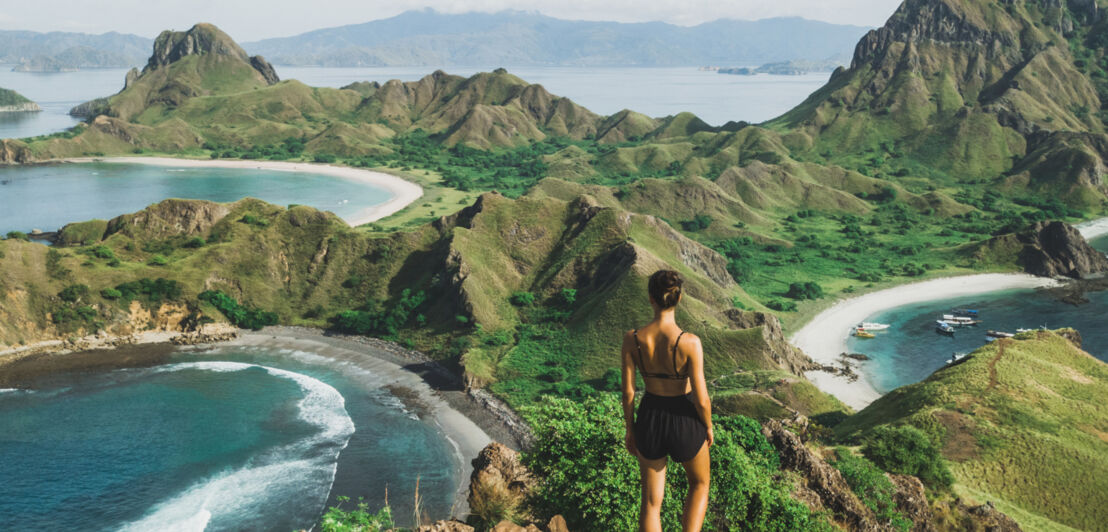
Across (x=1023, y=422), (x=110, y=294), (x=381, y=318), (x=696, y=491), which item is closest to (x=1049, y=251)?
(x=1023, y=422)

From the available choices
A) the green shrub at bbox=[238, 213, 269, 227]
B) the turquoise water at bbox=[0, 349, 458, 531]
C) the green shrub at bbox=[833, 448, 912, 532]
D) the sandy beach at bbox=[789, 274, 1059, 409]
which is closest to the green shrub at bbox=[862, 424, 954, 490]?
the green shrub at bbox=[833, 448, 912, 532]

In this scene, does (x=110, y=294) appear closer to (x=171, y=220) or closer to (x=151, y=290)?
(x=151, y=290)

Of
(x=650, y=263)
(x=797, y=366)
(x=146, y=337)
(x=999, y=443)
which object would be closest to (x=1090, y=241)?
(x=797, y=366)

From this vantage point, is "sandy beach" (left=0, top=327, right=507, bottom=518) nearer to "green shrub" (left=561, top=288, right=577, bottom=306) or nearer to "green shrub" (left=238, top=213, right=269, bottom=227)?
"green shrub" (left=561, top=288, right=577, bottom=306)

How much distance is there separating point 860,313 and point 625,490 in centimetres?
11602

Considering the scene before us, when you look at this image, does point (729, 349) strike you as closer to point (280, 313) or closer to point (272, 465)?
point (272, 465)

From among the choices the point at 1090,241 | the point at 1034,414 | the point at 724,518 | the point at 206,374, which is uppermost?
the point at 724,518

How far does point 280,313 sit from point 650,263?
6254 centimetres

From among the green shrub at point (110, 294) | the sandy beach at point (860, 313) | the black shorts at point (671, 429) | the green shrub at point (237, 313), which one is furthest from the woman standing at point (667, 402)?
the green shrub at point (110, 294)

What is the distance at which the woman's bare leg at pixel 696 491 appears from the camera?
13172mm

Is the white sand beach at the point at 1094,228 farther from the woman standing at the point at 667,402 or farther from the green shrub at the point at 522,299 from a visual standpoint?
the woman standing at the point at 667,402

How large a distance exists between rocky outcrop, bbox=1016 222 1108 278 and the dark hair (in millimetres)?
170382

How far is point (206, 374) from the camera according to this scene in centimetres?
9119

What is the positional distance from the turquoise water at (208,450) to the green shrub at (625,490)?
38.9 metres
